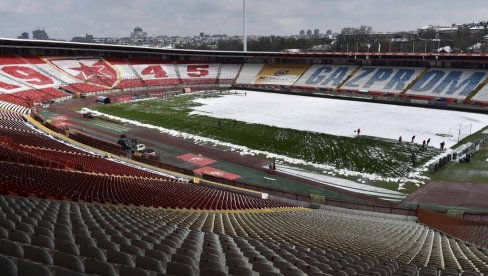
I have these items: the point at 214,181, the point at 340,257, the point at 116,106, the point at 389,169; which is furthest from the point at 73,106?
the point at 340,257

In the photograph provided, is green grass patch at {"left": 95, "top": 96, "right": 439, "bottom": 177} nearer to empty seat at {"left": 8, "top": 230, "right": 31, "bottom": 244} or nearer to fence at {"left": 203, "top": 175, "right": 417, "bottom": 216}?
fence at {"left": 203, "top": 175, "right": 417, "bottom": 216}

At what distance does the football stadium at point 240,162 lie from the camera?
24.3 feet

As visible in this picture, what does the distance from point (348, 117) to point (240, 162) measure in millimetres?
20306

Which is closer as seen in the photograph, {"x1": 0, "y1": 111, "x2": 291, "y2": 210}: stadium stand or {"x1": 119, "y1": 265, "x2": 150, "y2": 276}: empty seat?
{"x1": 119, "y1": 265, "x2": 150, "y2": 276}: empty seat

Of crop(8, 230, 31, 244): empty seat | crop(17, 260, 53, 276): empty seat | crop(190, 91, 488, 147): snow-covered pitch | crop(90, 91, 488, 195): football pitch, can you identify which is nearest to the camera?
crop(17, 260, 53, 276): empty seat

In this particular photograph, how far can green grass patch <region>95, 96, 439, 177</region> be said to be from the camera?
3100 centimetres

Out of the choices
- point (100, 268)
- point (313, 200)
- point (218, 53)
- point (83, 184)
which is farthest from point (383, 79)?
point (100, 268)

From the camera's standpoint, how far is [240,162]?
3216cm

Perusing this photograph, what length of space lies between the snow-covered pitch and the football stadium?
375mm

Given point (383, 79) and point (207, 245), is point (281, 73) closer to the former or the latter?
point (383, 79)

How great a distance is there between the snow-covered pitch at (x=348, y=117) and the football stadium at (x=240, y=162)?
0.38 meters

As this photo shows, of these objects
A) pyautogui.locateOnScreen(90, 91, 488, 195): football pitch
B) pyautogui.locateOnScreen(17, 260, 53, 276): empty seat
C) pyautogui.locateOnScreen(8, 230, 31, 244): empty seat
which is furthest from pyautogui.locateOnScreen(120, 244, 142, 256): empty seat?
pyautogui.locateOnScreen(90, 91, 488, 195): football pitch

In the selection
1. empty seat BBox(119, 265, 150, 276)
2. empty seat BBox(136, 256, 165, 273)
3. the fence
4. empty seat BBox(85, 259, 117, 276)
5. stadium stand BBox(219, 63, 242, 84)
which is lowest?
the fence

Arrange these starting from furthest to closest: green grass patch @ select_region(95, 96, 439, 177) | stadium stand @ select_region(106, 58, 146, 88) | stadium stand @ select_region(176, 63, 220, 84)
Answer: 1. stadium stand @ select_region(176, 63, 220, 84)
2. stadium stand @ select_region(106, 58, 146, 88)
3. green grass patch @ select_region(95, 96, 439, 177)
